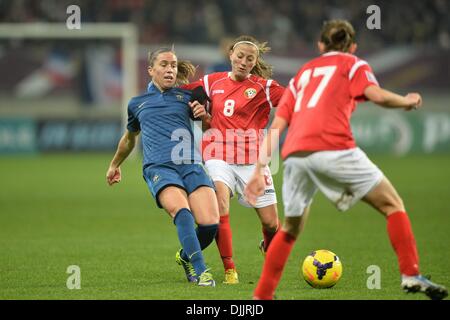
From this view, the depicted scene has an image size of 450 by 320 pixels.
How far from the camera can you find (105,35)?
79.4 feet

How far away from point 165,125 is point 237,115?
821 millimetres

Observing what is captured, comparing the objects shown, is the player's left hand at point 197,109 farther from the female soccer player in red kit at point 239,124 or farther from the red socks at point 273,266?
the red socks at point 273,266

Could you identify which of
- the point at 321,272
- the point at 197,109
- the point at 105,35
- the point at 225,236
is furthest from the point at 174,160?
the point at 105,35

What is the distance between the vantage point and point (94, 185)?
57.3 feet

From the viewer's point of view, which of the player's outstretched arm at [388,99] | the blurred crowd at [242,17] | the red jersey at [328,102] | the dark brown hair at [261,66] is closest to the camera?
the player's outstretched arm at [388,99]

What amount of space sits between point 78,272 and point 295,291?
79.5 inches

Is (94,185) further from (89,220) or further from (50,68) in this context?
(50,68)

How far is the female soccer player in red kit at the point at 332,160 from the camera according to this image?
6.08m

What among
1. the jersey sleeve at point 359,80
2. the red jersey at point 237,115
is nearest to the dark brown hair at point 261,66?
the red jersey at point 237,115

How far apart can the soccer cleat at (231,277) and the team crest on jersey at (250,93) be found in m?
1.61

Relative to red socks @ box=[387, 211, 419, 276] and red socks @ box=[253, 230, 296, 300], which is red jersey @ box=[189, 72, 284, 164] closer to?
red socks @ box=[253, 230, 296, 300]

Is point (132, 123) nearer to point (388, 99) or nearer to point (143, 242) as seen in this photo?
point (388, 99)

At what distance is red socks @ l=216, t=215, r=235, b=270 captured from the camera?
303 inches

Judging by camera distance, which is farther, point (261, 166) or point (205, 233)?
point (205, 233)
